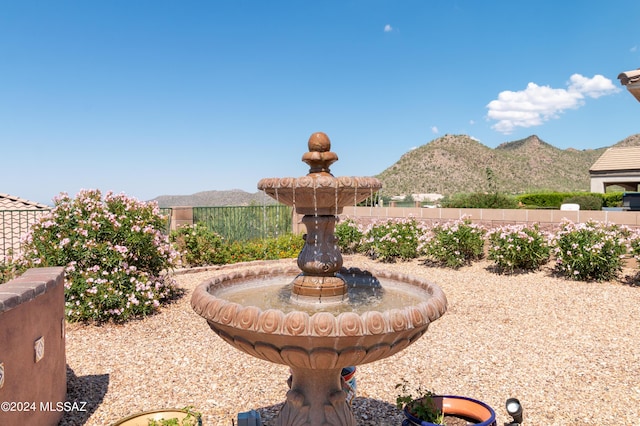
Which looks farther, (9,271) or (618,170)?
(618,170)

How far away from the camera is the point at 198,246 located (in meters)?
11.1

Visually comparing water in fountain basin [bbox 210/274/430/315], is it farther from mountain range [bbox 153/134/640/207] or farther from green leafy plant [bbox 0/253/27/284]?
mountain range [bbox 153/134/640/207]

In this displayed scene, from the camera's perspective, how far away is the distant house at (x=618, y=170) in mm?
26859

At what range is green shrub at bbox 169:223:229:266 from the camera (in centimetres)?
1114

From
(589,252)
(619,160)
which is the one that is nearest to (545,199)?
(619,160)

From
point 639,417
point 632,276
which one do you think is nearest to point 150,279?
point 639,417

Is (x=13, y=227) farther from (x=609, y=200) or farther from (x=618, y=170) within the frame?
(x=618, y=170)

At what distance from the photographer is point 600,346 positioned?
5.53 m

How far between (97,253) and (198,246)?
4.59 m

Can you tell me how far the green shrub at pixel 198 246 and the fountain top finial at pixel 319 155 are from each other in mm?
8769

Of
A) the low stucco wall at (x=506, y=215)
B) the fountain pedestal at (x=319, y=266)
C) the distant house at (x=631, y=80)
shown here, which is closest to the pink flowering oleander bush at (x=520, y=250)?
the low stucco wall at (x=506, y=215)

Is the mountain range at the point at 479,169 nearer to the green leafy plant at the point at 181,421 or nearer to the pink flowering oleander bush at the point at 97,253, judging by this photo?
the pink flowering oleander bush at the point at 97,253

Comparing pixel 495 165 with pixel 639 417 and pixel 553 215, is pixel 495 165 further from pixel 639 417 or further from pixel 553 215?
pixel 639 417

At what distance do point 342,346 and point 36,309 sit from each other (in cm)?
262
